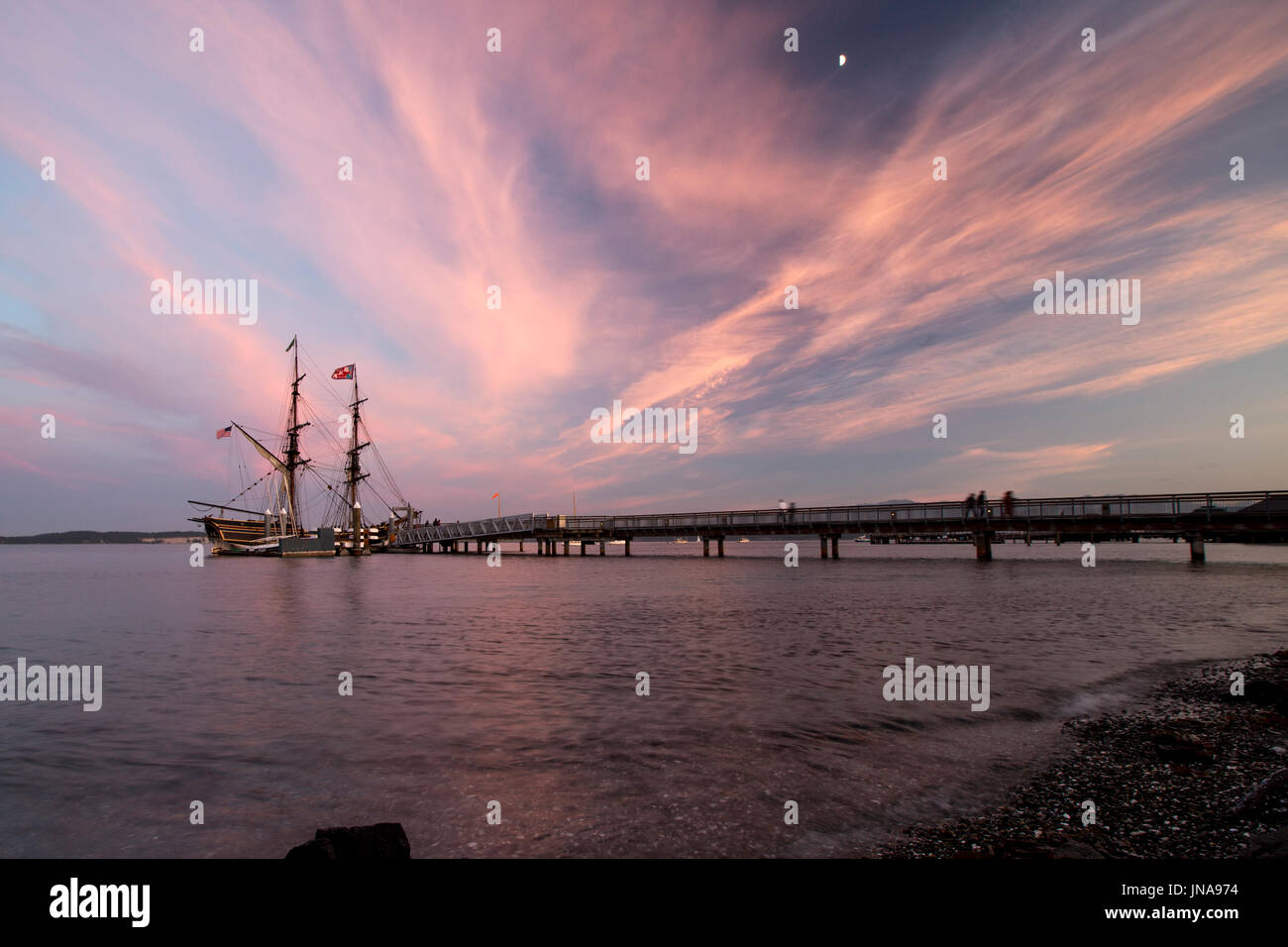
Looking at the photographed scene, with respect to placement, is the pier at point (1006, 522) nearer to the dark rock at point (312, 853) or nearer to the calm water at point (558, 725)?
the calm water at point (558, 725)

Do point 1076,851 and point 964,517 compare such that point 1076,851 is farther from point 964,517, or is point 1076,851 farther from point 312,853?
point 964,517

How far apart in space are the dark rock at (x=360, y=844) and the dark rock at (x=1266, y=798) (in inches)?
319

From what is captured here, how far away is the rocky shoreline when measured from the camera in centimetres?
559

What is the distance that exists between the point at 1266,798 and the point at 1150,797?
1.03m

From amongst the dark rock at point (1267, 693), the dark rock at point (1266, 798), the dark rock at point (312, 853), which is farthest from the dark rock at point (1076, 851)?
the dark rock at point (1267, 693)

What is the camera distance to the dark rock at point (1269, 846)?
14.9ft

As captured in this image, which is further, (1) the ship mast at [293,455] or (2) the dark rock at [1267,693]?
(1) the ship mast at [293,455]

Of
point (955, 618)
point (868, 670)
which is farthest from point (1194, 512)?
point (868, 670)

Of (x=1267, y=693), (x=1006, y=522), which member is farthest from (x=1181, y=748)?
(x=1006, y=522)
